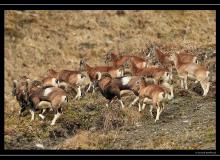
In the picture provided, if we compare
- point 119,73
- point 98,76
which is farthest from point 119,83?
point 119,73

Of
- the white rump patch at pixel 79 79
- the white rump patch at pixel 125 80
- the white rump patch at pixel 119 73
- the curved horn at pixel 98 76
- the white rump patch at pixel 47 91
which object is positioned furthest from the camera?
the white rump patch at pixel 119 73

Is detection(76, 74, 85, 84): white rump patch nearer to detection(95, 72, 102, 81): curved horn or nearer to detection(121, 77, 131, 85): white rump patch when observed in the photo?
detection(95, 72, 102, 81): curved horn

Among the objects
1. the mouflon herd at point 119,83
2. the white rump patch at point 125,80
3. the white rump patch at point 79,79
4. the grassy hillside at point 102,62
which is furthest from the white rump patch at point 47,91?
the white rump patch at point 79,79

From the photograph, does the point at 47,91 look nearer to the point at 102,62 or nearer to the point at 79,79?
the point at 79,79

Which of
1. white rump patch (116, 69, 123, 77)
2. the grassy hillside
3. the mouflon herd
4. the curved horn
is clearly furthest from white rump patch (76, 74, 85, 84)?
white rump patch (116, 69, 123, 77)

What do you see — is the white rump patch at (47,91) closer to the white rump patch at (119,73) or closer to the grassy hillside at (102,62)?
the grassy hillside at (102,62)

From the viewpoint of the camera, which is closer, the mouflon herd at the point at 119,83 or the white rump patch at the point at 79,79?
the mouflon herd at the point at 119,83

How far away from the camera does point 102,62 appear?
34062 mm

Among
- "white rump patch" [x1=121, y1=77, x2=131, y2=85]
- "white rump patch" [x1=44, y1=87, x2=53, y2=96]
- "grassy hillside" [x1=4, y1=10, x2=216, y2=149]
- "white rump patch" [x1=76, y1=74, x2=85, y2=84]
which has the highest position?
"white rump patch" [x1=121, y1=77, x2=131, y2=85]

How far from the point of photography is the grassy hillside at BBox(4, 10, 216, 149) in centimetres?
1900

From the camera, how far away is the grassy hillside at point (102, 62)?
19000mm
